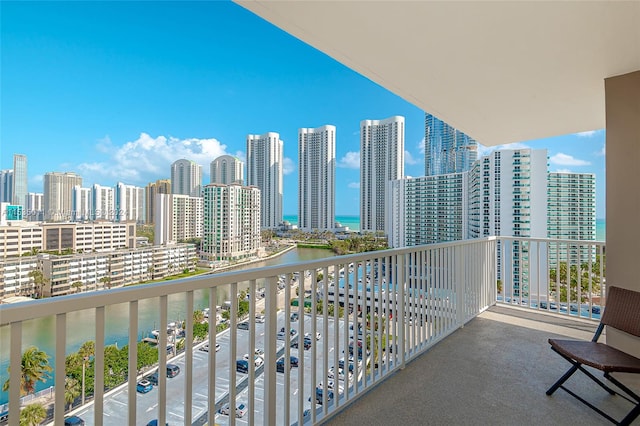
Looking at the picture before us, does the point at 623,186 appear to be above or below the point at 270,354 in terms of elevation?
above

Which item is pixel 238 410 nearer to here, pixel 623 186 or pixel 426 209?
pixel 623 186

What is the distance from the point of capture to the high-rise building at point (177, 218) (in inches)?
227

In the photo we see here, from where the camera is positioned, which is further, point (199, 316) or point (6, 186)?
point (6, 186)

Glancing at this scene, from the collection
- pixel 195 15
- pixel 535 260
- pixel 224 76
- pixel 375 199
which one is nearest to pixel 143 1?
pixel 195 15

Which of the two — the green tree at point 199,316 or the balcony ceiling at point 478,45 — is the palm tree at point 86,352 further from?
the balcony ceiling at point 478,45

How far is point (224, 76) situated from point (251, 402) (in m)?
15.0

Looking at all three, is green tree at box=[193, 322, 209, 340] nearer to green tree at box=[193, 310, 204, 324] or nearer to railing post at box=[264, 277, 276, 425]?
green tree at box=[193, 310, 204, 324]

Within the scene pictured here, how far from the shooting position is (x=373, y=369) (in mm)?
2307

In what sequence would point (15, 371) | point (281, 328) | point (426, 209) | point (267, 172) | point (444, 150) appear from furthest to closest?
point (444, 150)
point (267, 172)
point (426, 209)
point (281, 328)
point (15, 371)

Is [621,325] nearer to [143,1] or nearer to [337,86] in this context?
[143,1]

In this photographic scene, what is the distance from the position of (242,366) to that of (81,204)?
18.2 ft

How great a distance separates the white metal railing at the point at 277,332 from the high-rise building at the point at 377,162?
6.58 metres

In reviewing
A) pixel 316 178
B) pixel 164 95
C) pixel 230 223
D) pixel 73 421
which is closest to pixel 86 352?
pixel 73 421

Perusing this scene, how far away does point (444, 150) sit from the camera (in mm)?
13133
